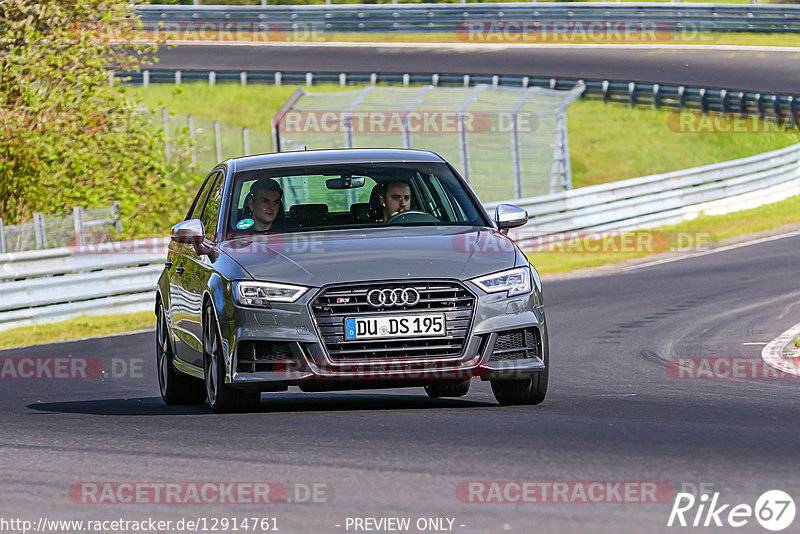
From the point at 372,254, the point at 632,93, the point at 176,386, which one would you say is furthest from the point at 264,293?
the point at 632,93

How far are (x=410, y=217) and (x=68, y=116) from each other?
16555 mm

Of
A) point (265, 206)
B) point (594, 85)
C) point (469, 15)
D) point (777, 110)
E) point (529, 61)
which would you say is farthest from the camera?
point (469, 15)

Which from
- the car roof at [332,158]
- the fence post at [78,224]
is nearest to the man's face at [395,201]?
the car roof at [332,158]

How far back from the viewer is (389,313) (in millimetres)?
8547

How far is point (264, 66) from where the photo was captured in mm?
51906

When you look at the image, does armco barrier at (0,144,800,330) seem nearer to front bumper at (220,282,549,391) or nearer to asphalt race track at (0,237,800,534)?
asphalt race track at (0,237,800,534)

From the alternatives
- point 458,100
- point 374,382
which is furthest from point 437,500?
point 458,100

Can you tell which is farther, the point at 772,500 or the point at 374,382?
the point at 374,382

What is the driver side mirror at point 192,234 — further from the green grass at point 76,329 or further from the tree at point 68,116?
the tree at point 68,116

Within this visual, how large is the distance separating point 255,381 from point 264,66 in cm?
4409

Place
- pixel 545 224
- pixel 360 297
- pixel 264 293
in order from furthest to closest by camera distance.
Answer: pixel 545 224, pixel 264 293, pixel 360 297

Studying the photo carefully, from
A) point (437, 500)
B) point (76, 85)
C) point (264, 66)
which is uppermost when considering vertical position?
point (437, 500)

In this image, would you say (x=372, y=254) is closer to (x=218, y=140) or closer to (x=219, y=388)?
(x=219, y=388)

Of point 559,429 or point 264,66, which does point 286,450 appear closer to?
point 559,429
